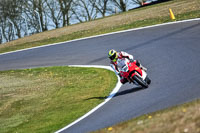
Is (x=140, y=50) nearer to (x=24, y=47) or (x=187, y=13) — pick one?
(x=187, y=13)

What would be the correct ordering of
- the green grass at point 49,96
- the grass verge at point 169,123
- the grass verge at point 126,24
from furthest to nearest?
the grass verge at point 126,24, the green grass at point 49,96, the grass verge at point 169,123

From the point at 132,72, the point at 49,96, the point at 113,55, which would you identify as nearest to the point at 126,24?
the point at 49,96

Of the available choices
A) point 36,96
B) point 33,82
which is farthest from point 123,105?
point 33,82

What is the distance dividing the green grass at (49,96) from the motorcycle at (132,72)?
1.20 m

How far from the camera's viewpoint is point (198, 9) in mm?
26875

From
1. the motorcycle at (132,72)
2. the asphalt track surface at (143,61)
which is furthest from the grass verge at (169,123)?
the motorcycle at (132,72)

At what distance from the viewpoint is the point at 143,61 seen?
18156 millimetres

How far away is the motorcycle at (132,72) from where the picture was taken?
1301cm

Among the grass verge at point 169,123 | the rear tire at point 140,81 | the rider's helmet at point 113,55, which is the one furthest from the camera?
the rear tire at point 140,81

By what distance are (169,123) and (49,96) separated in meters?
9.39

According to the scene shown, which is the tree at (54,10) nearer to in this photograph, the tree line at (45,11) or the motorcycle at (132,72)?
the tree line at (45,11)

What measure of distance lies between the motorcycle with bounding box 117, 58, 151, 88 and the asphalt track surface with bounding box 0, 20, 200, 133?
0.31 m

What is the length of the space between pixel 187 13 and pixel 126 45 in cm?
601

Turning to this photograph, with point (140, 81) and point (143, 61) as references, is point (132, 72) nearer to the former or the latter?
point (140, 81)
